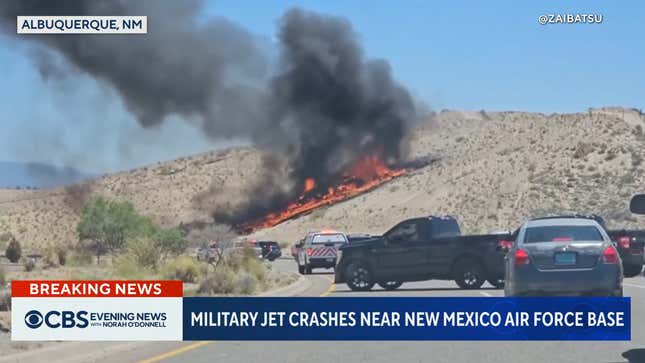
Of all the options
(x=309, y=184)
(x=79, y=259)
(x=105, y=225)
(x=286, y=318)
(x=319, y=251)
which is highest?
(x=309, y=184)

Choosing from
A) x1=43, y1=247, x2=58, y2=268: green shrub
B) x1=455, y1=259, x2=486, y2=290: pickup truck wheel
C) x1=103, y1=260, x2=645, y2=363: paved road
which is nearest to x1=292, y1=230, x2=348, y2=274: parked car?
x1=43, y1=247, x2=58, y2=268: green shrub

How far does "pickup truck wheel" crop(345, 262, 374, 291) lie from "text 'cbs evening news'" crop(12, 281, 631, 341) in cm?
736

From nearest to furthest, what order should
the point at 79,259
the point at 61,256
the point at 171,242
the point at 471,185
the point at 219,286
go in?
1. the point at 219,286
2. the point at 79,259
3. the point at 61,256
4. the point at 171,242
5. the point at 471,185

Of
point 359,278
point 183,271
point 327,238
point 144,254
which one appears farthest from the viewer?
point 327,238

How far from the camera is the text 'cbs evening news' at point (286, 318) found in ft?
53.4

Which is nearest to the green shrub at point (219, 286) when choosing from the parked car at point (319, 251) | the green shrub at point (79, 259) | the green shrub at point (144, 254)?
the green shrub at point (144, 254)

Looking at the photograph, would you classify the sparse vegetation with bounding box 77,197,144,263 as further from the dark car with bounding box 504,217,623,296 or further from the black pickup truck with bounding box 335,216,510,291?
the dark car with bounding box 504,217,623,296

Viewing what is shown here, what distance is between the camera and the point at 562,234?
58.1 ft

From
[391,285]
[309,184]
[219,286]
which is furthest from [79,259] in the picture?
[309,184]

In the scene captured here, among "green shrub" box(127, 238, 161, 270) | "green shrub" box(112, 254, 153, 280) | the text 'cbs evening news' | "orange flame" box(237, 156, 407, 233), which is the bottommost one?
→ the text 'cbs evening news'

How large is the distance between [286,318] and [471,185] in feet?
254

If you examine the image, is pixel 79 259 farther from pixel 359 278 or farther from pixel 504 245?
pixel 504 245

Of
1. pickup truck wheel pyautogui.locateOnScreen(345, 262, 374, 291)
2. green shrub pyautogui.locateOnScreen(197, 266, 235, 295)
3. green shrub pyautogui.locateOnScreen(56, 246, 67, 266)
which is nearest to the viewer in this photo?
green shrub pyautogui.locateOnScreen(197, 266, 235, 295)

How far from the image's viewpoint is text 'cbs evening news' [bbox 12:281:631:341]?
16275mm
